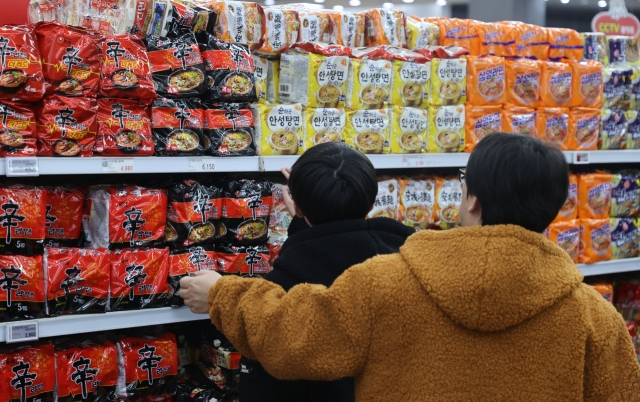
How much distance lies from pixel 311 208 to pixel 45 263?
0.89 metres

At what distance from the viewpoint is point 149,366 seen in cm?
210

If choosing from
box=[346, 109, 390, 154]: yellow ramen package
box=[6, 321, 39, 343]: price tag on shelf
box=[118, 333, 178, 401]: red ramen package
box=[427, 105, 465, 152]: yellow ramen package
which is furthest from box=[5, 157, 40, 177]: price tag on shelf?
box=[427, 105, 465, 152]: yellow ramen package

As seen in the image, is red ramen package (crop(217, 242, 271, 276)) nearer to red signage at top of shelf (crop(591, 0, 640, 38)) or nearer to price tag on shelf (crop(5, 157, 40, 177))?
price tag on shelf (crop(5, 157, 40, 177))

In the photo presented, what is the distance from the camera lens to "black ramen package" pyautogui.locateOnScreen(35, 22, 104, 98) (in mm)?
1881

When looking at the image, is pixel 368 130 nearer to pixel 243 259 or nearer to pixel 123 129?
pixel 243 259

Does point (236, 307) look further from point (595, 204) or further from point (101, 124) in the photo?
point (595, 204)

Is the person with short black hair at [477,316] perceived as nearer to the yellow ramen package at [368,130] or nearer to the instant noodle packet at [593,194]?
the yellow ramen package at [368,130]

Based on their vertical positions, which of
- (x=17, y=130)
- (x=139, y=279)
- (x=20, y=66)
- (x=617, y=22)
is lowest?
(x=139, y=279)

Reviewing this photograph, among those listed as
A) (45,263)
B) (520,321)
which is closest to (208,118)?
(45,263)

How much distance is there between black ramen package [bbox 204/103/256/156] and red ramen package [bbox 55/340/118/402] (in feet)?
2.34

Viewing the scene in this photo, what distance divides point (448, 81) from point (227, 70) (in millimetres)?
994

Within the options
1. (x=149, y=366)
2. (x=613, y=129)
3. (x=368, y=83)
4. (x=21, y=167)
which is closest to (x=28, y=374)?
(x=149, y=366)

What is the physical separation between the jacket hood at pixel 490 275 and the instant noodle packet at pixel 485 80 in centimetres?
175

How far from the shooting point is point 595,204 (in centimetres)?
310
